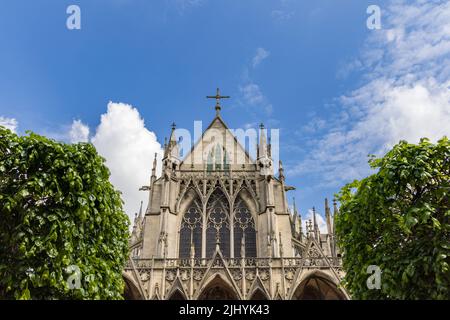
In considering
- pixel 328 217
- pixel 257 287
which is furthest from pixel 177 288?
pixel 328 217

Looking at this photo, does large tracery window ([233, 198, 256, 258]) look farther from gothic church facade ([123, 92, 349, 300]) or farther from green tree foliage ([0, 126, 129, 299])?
green tree foliage ([0, 126, 129, 299])

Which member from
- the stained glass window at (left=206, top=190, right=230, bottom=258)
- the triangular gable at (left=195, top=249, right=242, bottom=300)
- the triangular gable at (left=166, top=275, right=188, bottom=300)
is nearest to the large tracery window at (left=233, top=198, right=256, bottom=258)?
the stained glass window at (left=206, top=190, right=230, bottom=258)

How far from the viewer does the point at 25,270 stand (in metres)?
8.77

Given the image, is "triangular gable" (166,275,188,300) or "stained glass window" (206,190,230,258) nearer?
"triangular gable" (166,275,188,300)

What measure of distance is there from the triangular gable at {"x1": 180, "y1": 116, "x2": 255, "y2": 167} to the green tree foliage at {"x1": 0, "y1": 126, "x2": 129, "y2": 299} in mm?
18194

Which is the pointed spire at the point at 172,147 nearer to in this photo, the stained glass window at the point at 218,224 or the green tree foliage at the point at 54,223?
the stained glass window at the point at 218,224

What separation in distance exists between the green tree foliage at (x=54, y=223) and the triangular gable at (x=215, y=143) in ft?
59.7

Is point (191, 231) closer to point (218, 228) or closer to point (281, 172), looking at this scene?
point (218, 228)

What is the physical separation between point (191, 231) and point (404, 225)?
17898 millimetres

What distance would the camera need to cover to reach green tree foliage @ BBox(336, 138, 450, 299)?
880cm
